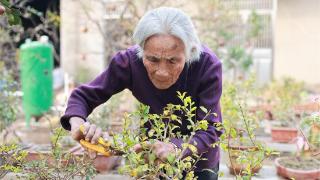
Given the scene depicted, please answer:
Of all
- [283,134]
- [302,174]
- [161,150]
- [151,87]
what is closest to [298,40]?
[283,134]

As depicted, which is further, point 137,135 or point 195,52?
point 195,52

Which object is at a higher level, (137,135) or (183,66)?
(183,66)

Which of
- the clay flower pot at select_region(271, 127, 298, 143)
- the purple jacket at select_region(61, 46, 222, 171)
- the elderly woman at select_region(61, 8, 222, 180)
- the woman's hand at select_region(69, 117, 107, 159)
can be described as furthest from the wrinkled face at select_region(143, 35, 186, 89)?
the clay flower pot at select_region(271, 127, 298, 143)

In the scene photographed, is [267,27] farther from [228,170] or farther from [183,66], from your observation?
[183,66]

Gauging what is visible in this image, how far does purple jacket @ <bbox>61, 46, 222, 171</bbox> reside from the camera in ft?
7.44

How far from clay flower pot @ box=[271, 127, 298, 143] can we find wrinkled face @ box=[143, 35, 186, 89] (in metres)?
3.61

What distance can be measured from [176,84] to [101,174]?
211 cm

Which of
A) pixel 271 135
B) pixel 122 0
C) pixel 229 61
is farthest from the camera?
pixel 229 61

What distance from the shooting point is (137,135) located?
6.40ft

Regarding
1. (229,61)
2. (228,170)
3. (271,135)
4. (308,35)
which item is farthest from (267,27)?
(228,170)

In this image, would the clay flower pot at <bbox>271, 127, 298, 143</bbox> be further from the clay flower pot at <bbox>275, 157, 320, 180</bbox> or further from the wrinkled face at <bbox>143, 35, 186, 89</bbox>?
the wrinkled face at <bbox>143, 35, 186, 89</bbox>

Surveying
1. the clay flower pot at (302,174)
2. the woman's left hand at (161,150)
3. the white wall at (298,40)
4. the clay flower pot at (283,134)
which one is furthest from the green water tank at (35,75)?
the woman's left hand at (161,150)

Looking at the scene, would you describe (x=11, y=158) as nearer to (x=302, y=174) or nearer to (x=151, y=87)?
(x=151, y=87)

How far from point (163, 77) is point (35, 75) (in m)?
5.10
